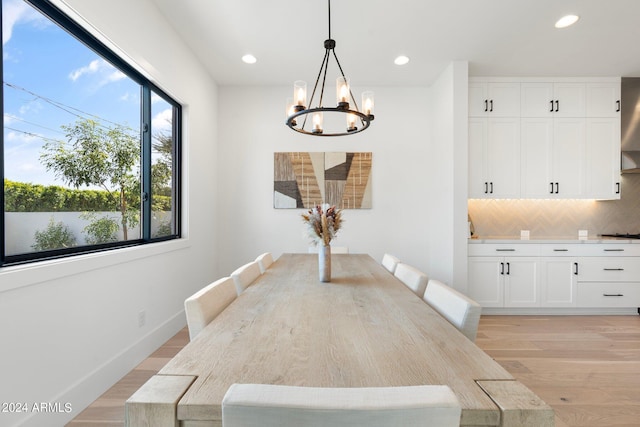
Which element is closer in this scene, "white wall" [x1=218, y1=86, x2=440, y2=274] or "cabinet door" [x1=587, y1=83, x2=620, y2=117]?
"cabinet door" [x1=587, y1=83, x2=620, y2=117]

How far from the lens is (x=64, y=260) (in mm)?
1733

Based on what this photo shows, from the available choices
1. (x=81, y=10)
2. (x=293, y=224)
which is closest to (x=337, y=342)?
(x=81, y=10)

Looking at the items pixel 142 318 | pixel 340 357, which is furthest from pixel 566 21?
pixel 142 318

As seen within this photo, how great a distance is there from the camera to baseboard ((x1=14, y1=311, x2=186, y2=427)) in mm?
1620

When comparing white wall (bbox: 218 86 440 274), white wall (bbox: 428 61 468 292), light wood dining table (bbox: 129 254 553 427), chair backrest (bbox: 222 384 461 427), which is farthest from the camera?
white wall (bbox: 218 86 440 274)

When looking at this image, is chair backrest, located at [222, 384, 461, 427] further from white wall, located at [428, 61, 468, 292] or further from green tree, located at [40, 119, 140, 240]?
white wall, located at [428, 61, 468, 292]

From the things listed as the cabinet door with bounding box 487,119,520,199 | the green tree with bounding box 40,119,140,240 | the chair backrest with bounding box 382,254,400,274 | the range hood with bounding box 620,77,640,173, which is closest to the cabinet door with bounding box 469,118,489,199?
the cabinet door with bounding box 487,119,520,199

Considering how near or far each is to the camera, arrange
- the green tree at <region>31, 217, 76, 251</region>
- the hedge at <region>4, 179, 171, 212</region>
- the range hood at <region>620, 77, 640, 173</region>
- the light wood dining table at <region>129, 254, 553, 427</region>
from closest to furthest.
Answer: the light wood dining table at <region>129, 254, 553, 427</region> → the hedge at <region>4, 179, 171, 212</region> → the green tree at <region>31, 217, 76, 251</region> → the range hood at <region>620, 77, 640, 173</region>

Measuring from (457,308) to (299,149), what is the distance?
325 centimetres

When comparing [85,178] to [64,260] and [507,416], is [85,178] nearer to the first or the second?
[64,260]

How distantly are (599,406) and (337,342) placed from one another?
6.94 feet

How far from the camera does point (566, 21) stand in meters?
2.74

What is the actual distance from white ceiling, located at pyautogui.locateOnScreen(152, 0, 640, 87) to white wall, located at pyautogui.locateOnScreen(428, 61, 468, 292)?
0.25 metres

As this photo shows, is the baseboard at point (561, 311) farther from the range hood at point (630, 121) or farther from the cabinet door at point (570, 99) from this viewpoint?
the cabinet door at point (570, 99)
